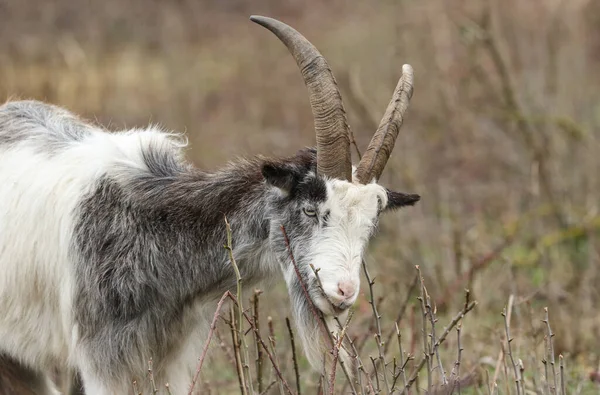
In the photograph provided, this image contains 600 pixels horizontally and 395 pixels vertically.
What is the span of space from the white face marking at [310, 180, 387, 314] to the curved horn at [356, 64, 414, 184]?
132mm

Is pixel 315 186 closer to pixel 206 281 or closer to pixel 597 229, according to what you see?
pixel 206 281

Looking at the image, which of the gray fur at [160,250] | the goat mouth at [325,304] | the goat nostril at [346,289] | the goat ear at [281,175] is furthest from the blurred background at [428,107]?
the goat nostril at [346,289]

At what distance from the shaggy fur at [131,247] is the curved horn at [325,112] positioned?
96mm

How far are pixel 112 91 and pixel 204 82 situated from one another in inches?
86.3

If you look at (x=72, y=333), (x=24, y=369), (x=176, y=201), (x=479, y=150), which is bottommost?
(x=24, y=369)

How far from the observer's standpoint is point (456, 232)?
7633 millimetres

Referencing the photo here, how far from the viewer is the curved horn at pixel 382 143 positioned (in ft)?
14.5

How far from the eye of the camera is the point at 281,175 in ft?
14.4

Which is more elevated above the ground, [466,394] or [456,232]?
[456,232]

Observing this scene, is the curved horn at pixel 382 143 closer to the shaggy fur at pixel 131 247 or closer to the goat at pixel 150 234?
the goat at pixel 150 234

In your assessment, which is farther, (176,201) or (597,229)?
(597,229)

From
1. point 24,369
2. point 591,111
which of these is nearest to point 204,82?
point 591,111

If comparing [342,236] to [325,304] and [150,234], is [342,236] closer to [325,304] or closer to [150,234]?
[325,304]

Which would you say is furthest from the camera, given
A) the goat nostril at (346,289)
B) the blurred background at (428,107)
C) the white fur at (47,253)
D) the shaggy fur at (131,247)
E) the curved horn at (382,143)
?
the blurred background at (428,107)
